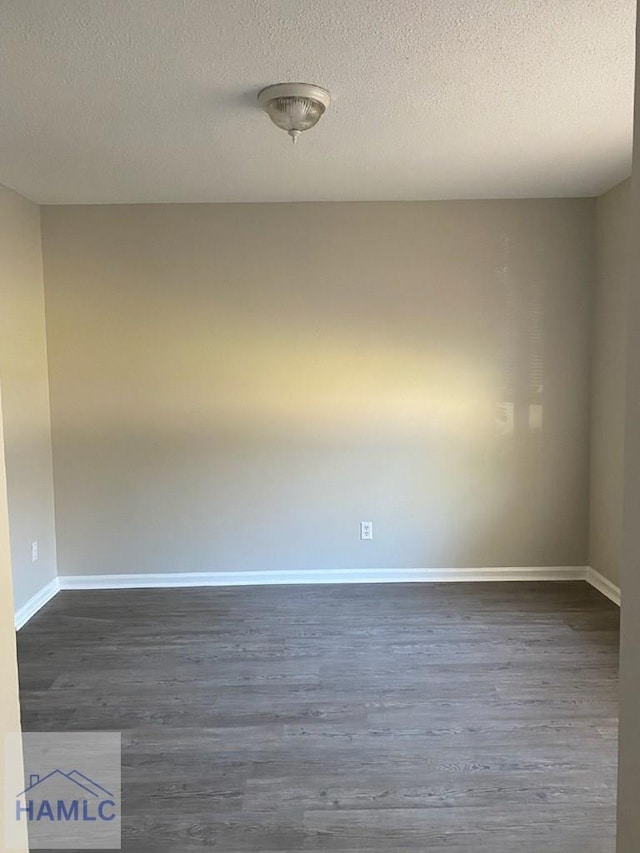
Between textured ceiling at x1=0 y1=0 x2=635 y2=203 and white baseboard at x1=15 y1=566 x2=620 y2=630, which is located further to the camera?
white baseboard at x1=15 y1=566 x2=620 y2=630

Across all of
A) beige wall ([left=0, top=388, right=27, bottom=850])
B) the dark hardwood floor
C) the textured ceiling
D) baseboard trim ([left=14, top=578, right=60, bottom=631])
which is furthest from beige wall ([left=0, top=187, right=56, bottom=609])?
beige wall ([left=0, top=388, right=27, bottom=850])

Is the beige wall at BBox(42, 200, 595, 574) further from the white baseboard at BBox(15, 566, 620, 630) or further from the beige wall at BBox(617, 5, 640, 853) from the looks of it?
the beige wall at BBox(617, 5, 640, 853)

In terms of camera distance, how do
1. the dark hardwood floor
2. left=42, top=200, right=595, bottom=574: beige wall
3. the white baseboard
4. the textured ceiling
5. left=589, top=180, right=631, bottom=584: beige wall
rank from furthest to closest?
the white baseboard < left=42, top=200, right=595, bottom=574: beige wall < left=589, top=180, right=631, bottom=584: beige wall < the dark hardwood floor < the textured ceiling

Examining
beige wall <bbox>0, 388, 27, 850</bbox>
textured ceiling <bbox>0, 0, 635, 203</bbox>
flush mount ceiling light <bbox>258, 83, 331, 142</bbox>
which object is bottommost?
Result: beige wall <bbox>0, 388, 27, 850</bbox>

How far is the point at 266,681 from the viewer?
2928 millimetres

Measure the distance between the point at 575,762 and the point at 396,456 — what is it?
2.17 m

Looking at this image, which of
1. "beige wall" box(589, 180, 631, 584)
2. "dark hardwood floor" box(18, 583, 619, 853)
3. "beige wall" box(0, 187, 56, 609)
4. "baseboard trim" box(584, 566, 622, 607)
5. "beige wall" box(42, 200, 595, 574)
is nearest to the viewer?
"dark hardwood floor" box(18, 583, 619, 853)

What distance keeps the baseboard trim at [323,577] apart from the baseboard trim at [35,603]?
0.09m

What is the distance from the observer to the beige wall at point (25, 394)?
3.55 m

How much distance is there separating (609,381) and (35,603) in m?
3.78

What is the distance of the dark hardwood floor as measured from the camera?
205 cm

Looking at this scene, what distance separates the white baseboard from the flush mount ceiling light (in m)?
2.82

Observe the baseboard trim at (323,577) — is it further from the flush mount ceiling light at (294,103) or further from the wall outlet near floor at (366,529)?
the flush mount ceiling light at (294,103)

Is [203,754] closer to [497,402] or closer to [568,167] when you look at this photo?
[497,402]
